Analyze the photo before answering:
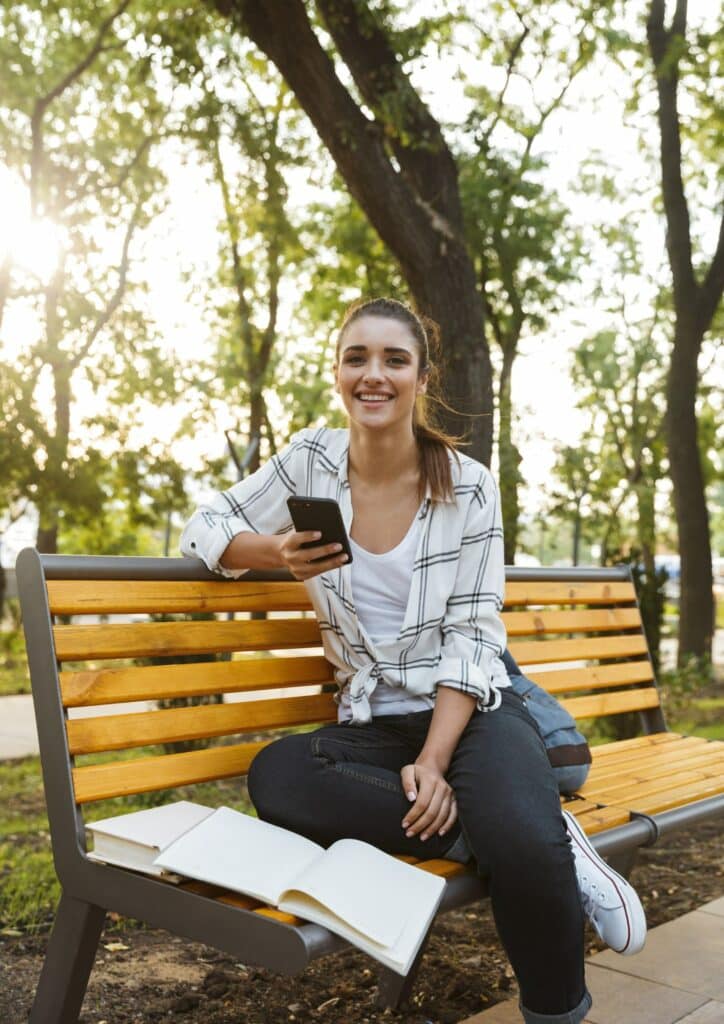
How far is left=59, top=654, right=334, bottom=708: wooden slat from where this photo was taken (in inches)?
103

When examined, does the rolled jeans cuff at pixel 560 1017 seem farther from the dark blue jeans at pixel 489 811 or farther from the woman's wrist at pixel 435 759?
the woman's wrist at pixel 435 759

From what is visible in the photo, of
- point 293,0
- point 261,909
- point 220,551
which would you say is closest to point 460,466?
point 220,551

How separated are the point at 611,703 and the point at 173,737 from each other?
2.12 metres

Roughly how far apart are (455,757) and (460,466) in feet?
2.59

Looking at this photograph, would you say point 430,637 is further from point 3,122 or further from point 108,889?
point 3,122

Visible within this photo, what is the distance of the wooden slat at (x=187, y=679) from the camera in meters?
2.63

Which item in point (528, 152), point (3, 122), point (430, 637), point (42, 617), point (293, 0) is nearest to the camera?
point (42, 617)

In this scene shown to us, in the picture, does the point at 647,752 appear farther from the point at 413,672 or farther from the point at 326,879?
the point at 326,879

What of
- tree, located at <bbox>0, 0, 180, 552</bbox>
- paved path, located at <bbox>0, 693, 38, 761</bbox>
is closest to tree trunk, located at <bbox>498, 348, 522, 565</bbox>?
paved path, located at <bbox>0, 693, 38, 761</bbox>

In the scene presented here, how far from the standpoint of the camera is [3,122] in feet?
51.8

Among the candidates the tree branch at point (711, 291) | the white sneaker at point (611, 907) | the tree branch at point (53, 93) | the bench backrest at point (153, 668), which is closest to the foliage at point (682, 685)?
the tree branch at point (711, 291)

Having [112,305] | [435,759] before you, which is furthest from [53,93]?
[435,759]

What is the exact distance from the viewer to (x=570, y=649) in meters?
4.20

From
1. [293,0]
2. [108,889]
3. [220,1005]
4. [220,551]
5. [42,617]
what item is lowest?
[220,1005]
